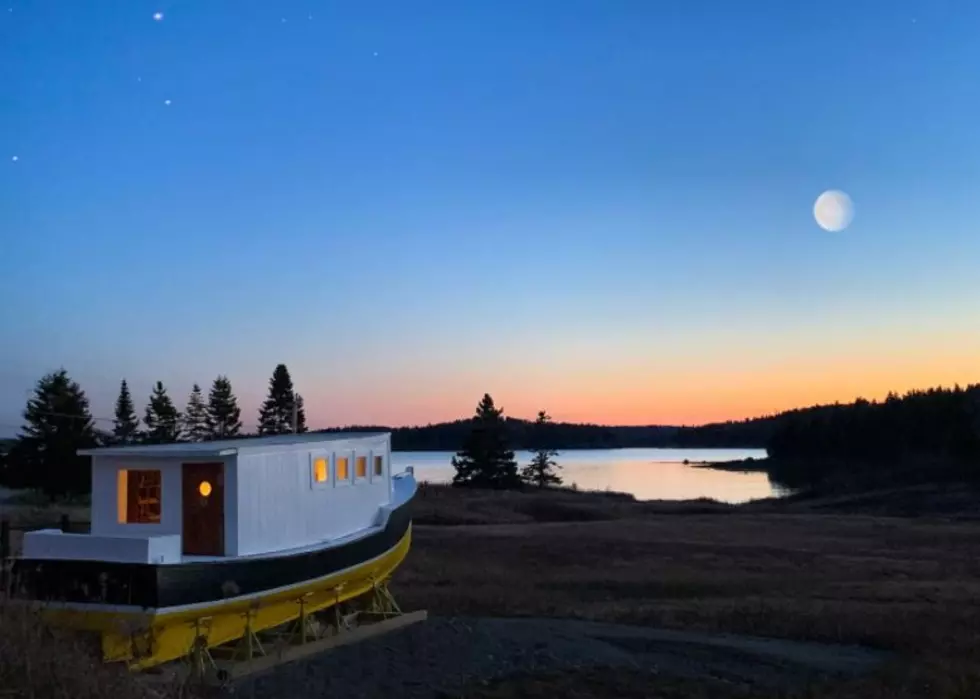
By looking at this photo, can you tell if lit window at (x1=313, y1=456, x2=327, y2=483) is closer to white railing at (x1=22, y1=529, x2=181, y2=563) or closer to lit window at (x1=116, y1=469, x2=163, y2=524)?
lit window at (x1=116, y1=469, x2=163, y2=524)

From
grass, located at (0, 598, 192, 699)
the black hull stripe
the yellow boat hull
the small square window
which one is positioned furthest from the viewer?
the small square window

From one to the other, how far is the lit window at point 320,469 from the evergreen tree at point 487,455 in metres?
62.1

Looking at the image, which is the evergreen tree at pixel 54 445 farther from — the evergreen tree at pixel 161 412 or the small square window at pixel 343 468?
the small square window at pixel 343 468

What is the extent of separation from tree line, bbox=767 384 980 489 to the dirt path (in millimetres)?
54144

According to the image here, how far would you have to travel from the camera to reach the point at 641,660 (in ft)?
48.8

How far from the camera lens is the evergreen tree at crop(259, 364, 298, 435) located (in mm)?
72188

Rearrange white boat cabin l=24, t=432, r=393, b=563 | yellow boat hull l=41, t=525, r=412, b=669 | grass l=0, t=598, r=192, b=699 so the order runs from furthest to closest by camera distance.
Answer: white boat cabin l=24, t=432, r=393, b=563, yellow boat hull l=41, t=525, r=412, b=669, grass l=0, t=598, r=192, b=699

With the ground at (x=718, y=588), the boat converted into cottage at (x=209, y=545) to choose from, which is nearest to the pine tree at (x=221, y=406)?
the ground at (x=718, y=588)

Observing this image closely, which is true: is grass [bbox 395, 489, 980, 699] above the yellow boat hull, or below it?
below

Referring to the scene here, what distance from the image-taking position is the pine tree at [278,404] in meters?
72.2

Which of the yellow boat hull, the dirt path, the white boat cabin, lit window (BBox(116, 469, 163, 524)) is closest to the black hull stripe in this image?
the yellow boat hull

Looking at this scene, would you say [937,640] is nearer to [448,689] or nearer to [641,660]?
[641,660]

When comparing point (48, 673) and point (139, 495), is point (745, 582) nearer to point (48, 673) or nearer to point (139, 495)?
point (139, 495)

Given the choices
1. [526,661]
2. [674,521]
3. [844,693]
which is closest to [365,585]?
[526,661]
